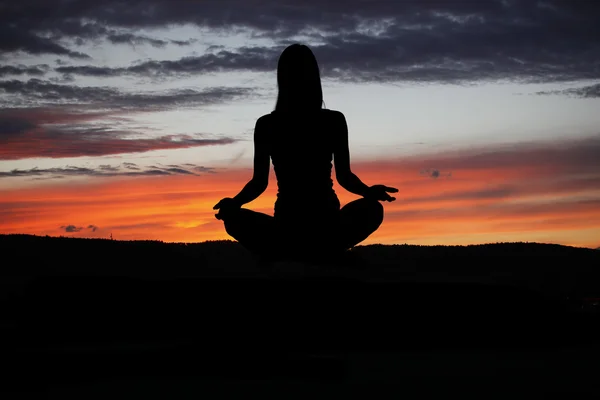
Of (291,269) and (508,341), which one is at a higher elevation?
→ (291,269)

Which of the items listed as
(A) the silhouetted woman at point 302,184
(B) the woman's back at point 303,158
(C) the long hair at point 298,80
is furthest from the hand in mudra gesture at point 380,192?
(C) the long hair at point 298,80

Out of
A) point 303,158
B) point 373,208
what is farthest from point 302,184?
point 373,208

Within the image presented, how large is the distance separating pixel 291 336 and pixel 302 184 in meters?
2.35

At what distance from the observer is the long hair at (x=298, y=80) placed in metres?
8.75

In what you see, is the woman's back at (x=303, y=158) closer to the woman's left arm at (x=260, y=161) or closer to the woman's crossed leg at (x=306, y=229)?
the woman's left arm at (x=260, y=161)

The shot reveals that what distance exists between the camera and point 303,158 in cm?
896

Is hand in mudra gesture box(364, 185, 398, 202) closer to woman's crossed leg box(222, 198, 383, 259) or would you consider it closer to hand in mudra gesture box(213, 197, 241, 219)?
woman's crossed leg box(222, 198, 383, 259)

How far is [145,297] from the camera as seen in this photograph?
7129 mm

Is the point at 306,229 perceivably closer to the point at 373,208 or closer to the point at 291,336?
the point at 373,208

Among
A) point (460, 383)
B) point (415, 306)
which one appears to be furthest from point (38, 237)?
point (460, 383)

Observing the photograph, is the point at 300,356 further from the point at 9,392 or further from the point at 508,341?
the point at 508,341

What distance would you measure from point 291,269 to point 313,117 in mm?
1807

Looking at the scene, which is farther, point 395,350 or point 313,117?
point 313,117

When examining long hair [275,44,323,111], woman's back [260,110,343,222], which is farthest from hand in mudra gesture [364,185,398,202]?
long hair [275,44,323,111]
